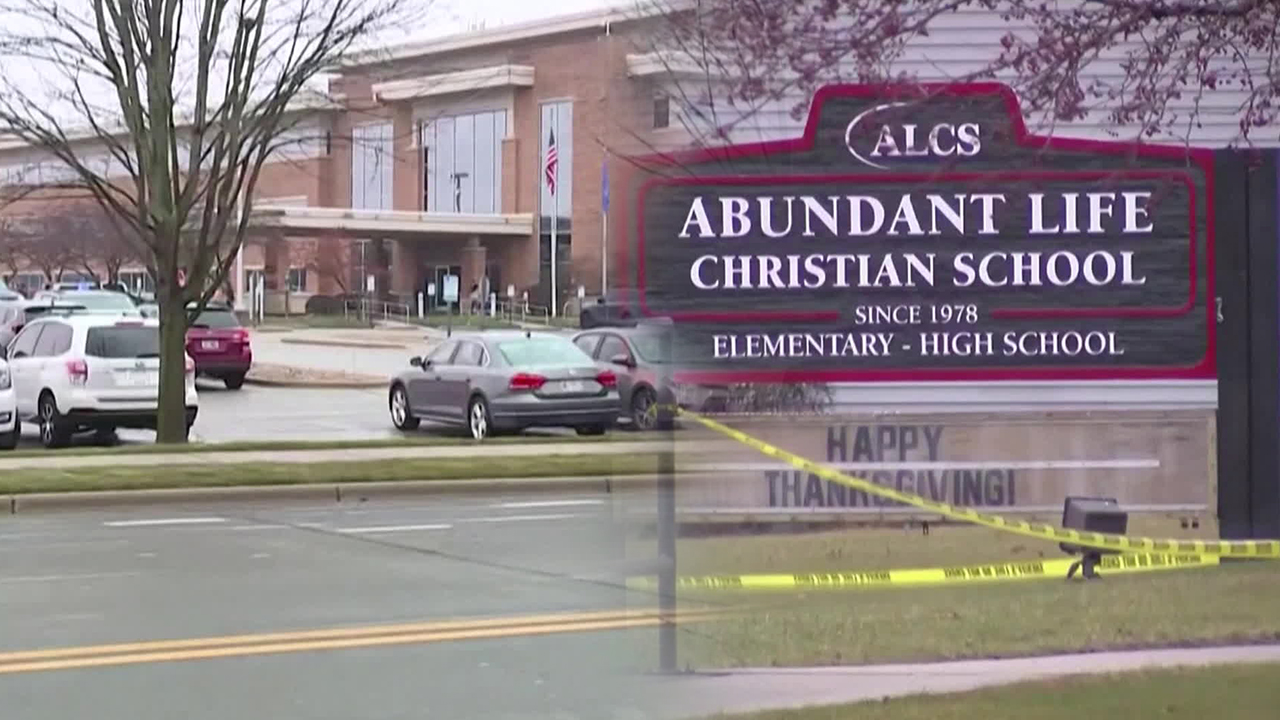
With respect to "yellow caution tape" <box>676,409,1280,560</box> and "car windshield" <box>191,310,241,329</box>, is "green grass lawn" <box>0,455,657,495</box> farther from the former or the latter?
"car windshield" <box>191,310,241,329</box>

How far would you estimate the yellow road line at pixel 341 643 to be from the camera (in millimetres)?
8195

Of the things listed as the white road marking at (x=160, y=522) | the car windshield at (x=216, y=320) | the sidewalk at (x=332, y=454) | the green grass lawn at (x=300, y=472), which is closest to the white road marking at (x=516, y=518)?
the green grass lawn at (x=300, y=472)

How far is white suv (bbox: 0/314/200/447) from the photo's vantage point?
20.9m

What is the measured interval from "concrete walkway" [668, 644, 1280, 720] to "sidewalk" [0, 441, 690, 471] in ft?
31.8

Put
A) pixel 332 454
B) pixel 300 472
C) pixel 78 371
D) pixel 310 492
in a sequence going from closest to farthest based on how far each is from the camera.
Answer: pixel 310 492, pixel 300 472, pixel 332 454, pixel 78 371

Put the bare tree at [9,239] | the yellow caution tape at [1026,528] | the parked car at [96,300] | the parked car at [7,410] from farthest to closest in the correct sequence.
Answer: the bare tree at [9,239], the parked car at [96,300], the parked car at [7,410], the yellow caution tape at [1026,528]

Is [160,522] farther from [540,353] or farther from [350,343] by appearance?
[350,343]

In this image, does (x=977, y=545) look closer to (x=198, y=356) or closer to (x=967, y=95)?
(x=967, y=95)

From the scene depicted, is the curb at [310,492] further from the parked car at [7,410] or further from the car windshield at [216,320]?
the car windshield at [216,320]

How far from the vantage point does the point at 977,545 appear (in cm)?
841

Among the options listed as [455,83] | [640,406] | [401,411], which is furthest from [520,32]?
[640,406]

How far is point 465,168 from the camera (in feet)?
208

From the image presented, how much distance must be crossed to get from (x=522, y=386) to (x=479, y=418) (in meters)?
0.92

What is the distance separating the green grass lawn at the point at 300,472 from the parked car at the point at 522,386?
3.15 meters
